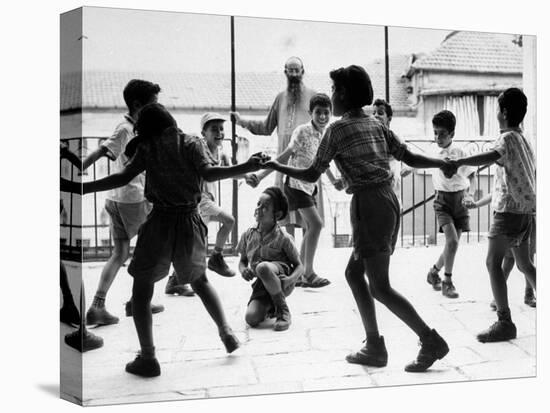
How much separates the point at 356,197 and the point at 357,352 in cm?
100

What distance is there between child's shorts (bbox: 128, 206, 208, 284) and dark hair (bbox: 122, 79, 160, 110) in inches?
25.3

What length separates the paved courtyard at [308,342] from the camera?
19.3 feet

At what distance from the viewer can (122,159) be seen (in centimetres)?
585

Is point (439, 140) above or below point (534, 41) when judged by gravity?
below

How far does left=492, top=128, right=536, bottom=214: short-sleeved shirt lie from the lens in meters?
6.77

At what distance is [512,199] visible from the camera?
6.80 meters

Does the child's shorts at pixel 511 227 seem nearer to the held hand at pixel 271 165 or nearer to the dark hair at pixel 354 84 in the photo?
the dark hair at pixel 354 84

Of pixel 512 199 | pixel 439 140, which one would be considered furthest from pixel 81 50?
pixel 512 199

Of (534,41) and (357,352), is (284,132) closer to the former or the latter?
(357,352)

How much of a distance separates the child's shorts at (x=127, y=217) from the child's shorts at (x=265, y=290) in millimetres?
853

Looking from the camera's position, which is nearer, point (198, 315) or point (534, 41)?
point (198, 315)

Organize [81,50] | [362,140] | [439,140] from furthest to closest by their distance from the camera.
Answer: [439,140] → [362,140] → [81,50]

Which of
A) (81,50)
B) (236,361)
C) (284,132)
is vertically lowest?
(236,361)

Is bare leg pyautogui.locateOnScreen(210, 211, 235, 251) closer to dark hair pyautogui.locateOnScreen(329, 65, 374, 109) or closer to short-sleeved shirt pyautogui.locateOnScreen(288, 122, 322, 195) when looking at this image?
short-sleeved shirt pyautogui.locateOnScreen(288, 122, 322, 195)
